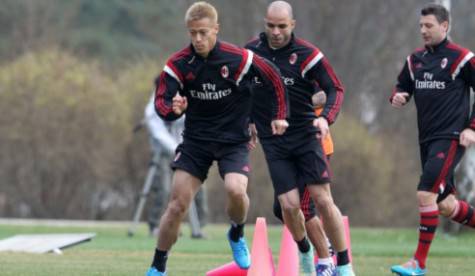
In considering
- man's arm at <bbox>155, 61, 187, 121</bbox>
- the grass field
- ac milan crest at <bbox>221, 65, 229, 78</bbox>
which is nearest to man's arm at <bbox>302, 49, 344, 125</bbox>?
ac milan crest at <bbox>221, 65, 229, 78</bbox>

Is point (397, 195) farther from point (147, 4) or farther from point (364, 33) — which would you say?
point (147, 4)

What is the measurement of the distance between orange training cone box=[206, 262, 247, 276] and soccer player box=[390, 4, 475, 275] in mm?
1472

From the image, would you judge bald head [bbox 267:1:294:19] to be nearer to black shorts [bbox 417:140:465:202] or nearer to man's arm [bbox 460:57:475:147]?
man's arm [bbox 460:57:475:147]

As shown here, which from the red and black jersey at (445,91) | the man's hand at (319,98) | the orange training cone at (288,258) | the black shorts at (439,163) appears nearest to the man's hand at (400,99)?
the red and black jersey at (445,91)

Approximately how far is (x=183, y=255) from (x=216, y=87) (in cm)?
408

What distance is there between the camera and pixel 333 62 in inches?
1150

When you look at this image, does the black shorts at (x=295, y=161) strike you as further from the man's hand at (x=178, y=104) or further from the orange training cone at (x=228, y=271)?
the man's hand at (x=178, y=104)

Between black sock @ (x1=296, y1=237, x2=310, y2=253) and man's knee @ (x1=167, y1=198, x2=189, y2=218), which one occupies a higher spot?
man's knee @ (x1=167, y1=198, x2=189, y2=218)

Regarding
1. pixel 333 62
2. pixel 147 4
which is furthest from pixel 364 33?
pixel 147 4

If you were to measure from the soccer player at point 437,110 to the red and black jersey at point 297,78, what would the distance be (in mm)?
1351

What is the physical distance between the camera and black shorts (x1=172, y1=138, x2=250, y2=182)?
32.2 ft

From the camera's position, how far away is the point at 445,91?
11.0 metres

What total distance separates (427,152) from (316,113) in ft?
3.88

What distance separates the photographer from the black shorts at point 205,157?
981 centimetres
